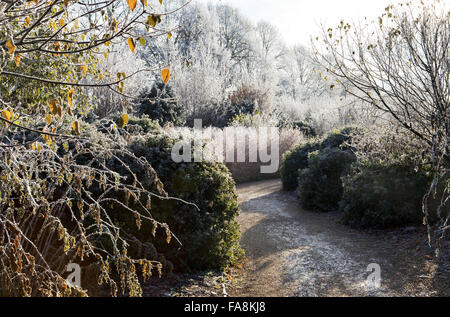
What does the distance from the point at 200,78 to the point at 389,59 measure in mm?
13435

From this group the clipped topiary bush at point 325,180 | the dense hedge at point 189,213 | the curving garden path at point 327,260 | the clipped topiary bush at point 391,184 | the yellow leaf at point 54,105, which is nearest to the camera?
the yellow leaf at point 54,105

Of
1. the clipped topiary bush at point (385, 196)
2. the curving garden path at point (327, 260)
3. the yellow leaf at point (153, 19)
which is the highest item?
the yellow leaf at point (153, 19)

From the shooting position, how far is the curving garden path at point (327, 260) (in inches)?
165

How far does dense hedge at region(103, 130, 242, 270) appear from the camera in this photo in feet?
14.7

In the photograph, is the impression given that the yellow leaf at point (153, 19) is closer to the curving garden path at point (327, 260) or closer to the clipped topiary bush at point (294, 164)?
the curving garden path at point (327, 260)

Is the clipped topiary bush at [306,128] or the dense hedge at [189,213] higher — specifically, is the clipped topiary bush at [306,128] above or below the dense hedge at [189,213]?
above

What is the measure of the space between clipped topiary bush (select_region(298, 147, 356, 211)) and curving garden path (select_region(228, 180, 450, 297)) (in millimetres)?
628

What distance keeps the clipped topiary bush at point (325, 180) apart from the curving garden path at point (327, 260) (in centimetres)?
63

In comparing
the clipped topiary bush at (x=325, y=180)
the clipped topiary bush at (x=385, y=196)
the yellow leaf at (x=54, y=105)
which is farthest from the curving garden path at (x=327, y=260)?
the yellow leaf at (x=54, y=105)

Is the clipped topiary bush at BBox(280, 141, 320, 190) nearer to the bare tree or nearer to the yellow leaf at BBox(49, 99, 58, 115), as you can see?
the bare tree

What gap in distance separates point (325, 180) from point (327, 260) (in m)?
3.24

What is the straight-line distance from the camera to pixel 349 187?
679 centimetres

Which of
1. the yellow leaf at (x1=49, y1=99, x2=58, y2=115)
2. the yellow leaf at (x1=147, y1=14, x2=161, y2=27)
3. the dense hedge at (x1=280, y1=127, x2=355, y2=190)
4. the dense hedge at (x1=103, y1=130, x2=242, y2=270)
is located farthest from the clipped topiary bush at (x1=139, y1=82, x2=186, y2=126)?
the yellow leaf at (x1=49, y1=99, x2=58, y2=115)
